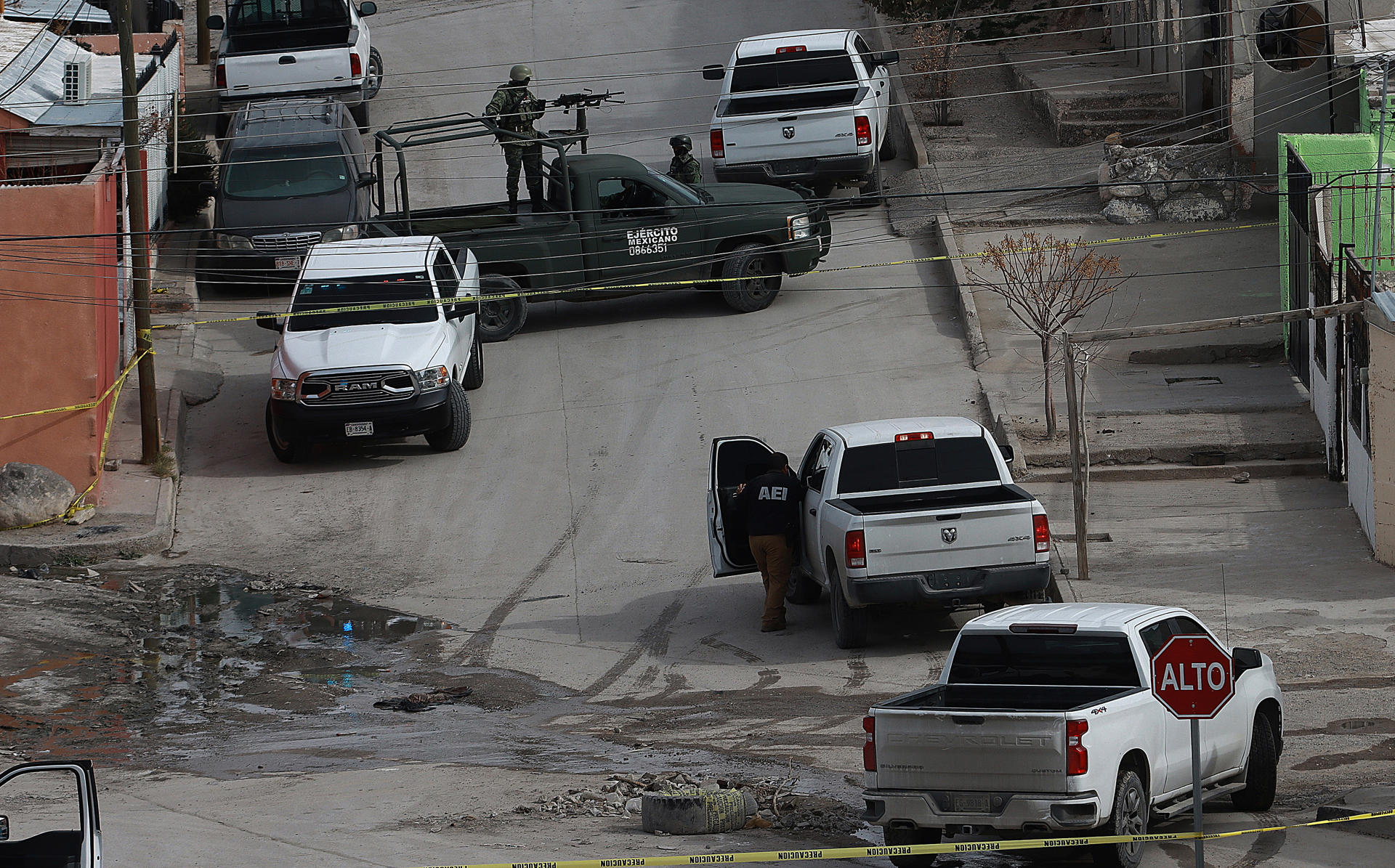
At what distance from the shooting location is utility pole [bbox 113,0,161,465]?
18.3 meters

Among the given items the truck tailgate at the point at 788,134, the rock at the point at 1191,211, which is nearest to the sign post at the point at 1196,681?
the truck tailgate at the point at 788,134

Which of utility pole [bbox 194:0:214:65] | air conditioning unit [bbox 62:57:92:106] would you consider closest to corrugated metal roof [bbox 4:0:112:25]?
utility pole [bbox 194:0:214:65]

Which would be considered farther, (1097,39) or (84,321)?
(1097,39)

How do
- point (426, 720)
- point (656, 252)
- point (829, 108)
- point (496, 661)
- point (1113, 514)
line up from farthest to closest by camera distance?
point (829, 108)
point (656, 252)
point (1113, 514)
point (496, 661)
point (426, 720)

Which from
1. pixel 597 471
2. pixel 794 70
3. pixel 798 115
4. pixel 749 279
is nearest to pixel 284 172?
pixel 749 279

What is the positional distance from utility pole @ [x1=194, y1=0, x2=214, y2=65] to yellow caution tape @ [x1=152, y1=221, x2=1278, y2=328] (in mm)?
12088

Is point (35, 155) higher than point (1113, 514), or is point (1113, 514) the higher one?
point (35, 155)

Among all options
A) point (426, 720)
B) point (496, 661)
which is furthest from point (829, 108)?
point (426, 720)

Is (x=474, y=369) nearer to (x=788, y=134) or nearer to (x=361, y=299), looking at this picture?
(x=361, y=299)

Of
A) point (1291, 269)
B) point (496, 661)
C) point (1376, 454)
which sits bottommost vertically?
point (496, 661)

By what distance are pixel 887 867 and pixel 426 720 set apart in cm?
470

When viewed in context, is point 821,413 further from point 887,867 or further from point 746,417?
point 887,867

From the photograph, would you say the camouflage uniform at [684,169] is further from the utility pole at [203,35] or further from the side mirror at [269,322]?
the utility pole at [203,35]

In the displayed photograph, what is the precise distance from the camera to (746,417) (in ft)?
66.1
